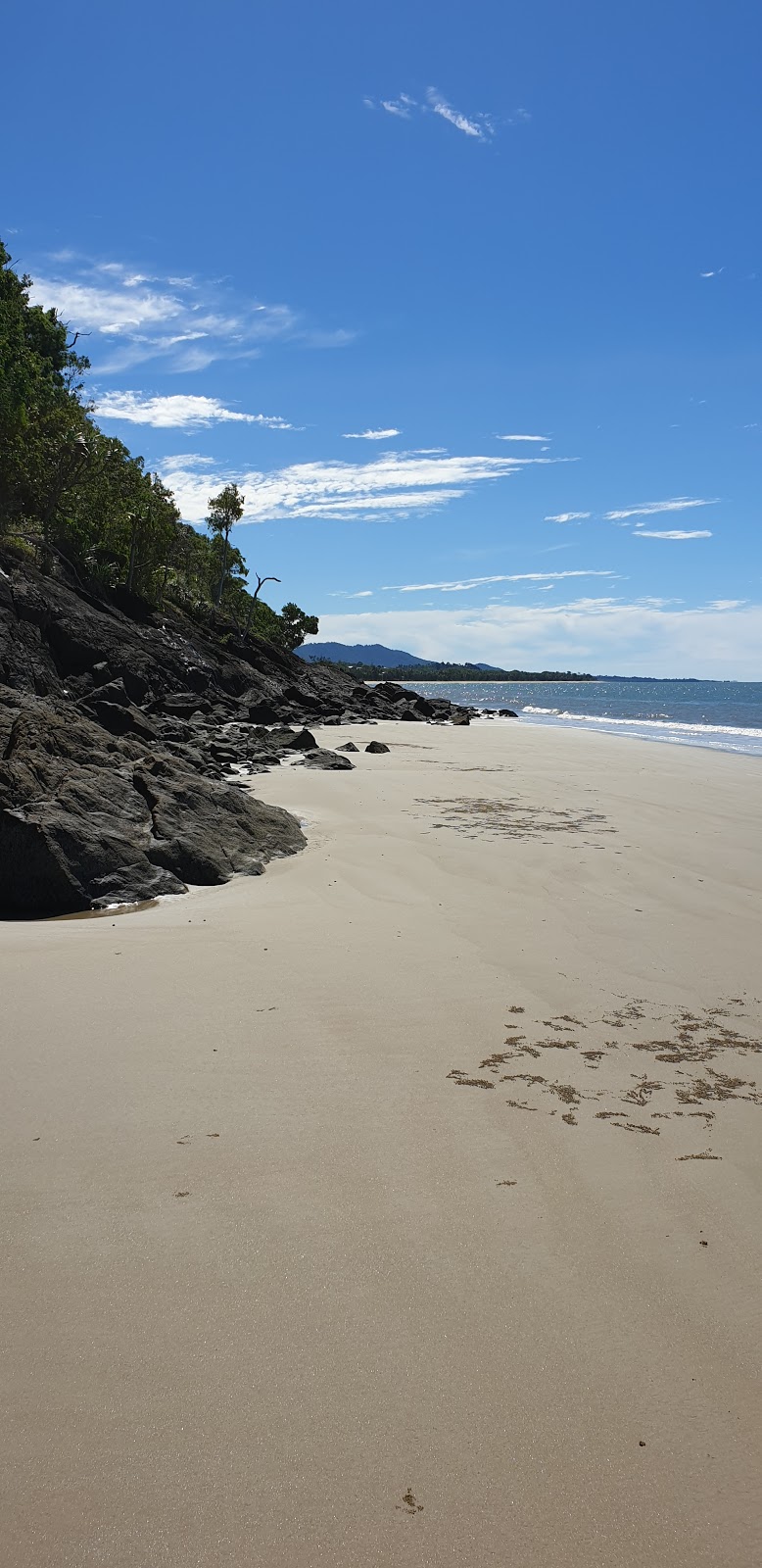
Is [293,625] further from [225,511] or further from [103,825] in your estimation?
[103,825]

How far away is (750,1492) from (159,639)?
39.2m

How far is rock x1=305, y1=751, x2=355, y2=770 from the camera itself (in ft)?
66.3

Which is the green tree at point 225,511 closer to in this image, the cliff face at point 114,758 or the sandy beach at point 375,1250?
the cliff face at point 114,758

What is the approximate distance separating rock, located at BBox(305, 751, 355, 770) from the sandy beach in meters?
13.3

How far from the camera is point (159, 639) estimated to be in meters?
39.2

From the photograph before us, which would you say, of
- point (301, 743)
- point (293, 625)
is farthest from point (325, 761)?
point (293, 625)

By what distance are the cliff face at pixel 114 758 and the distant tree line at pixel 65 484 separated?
3.24 meters

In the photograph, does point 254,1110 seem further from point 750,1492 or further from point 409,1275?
point 750,1492

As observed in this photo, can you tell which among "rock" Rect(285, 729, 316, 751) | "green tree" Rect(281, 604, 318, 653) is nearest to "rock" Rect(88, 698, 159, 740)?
"rock" Rect(285, 729, 316, 751)

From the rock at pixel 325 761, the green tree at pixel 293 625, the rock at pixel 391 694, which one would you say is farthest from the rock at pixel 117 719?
the green tree at pixel 293 625

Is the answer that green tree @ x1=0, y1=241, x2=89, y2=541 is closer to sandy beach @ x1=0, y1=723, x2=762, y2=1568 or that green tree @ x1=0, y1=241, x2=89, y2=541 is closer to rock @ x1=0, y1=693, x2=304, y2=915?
rock @ x1=0, y1=693, x2=304, y2=915

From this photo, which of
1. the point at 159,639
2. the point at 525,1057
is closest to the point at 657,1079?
the point at 525,1057

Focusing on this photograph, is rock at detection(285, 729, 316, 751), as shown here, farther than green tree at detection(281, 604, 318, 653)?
No

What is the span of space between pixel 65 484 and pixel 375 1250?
4022 centimetres
